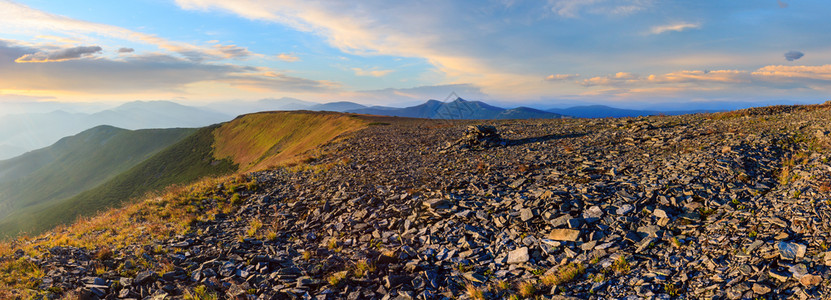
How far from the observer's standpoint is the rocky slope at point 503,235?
873cm

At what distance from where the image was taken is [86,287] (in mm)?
10445

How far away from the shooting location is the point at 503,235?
38.6 feet

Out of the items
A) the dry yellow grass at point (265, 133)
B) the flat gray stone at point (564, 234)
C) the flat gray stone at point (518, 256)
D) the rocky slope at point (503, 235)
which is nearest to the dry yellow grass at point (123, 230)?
the rocky slope at point (503, 235)

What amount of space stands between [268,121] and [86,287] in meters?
101

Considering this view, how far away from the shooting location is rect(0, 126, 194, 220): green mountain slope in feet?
484

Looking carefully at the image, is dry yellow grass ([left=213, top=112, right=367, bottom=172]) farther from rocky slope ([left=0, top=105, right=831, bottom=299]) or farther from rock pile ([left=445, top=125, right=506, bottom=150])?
rocky slope ([left=0, top=105, right=831, bottom=299])

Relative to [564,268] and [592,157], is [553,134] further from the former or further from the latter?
[564,268]

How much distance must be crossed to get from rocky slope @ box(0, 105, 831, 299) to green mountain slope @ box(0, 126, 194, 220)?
172 meters

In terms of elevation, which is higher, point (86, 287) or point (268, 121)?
point (268, 121)

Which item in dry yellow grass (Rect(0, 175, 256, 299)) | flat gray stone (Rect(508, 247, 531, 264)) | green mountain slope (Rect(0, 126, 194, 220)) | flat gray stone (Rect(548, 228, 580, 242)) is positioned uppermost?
flat gray stone (Rect(548, 228, 580, 242))

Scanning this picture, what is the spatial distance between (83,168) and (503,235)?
229 m

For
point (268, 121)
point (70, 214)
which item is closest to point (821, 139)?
point (268, 121)

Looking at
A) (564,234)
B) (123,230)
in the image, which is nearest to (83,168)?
(123,230)

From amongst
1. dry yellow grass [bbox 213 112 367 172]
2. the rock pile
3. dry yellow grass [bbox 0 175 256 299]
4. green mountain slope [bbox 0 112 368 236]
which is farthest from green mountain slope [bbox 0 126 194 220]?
the rock pile
